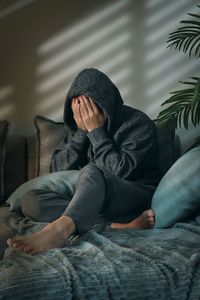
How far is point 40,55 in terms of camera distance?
235cm

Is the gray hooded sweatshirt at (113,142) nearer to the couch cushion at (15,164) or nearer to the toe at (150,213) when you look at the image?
the toe at (150,213)

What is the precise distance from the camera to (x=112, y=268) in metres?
0.96

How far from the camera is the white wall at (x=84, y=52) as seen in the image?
2.26m

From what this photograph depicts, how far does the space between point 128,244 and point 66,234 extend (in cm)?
16

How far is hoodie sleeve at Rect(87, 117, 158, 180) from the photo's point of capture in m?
1.57

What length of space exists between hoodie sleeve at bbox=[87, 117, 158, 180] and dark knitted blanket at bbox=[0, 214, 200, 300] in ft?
1.49

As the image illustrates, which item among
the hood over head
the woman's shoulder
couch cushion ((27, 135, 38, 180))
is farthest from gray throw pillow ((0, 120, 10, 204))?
the woman's shoulder

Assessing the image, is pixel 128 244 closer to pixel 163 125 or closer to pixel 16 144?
pixel 163 125

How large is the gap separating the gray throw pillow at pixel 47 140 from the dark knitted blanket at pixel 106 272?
0.90 meters

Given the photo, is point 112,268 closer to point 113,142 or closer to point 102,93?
point 113,142

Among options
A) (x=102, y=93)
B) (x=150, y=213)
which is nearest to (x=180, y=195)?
(x=150, y=213)

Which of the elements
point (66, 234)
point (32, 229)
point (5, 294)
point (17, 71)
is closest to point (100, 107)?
point (32, 229)

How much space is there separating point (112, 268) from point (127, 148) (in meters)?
0.70

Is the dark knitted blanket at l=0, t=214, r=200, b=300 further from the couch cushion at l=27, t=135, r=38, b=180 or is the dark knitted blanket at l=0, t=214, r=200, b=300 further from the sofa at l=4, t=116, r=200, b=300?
the couch cushion at l=27, t=135, r=38, b=180
